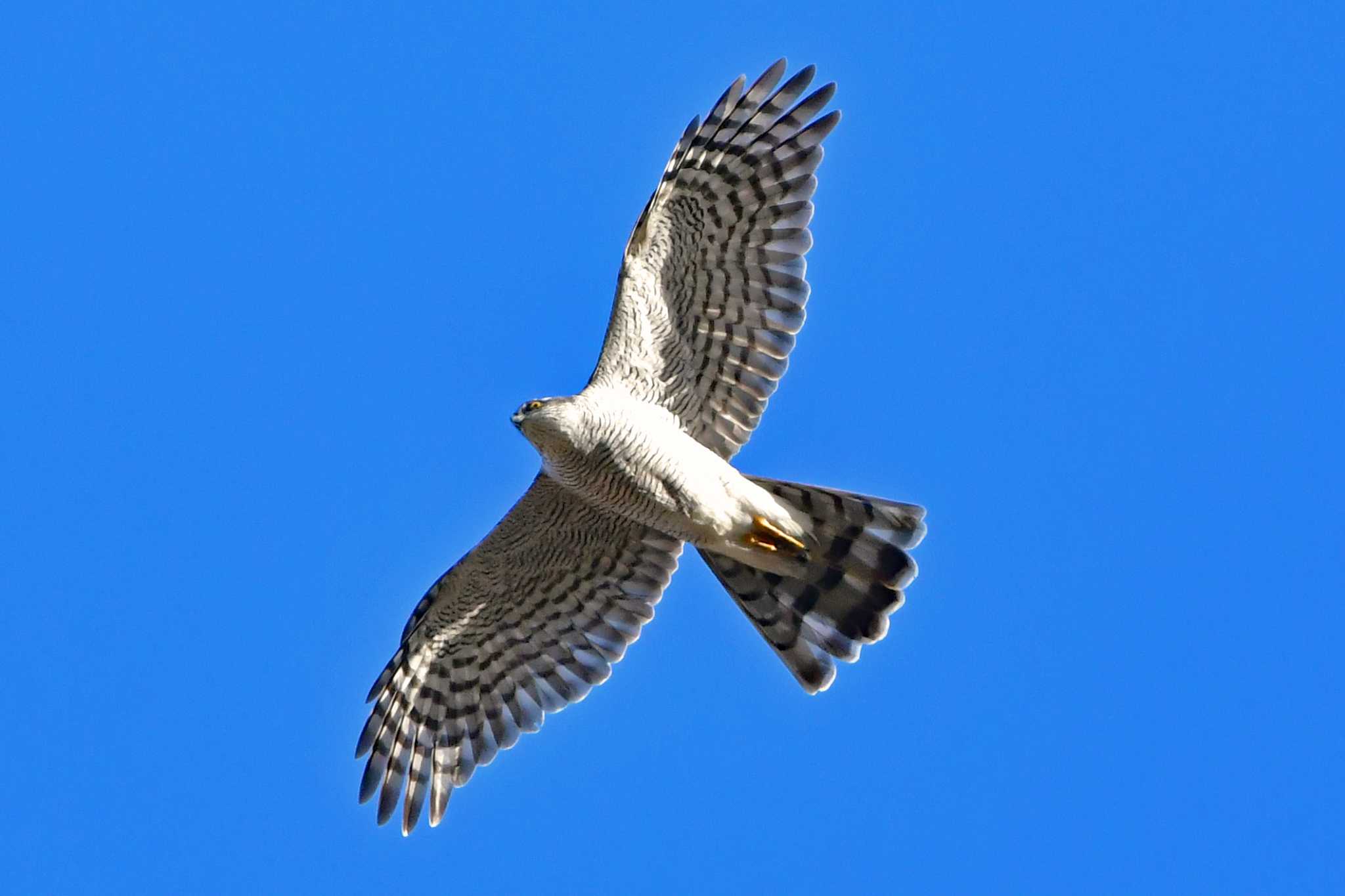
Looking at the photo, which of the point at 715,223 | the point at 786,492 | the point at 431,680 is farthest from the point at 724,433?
the point at 431,680

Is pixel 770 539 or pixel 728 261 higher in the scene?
pixel 728 261

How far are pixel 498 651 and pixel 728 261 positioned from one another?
9.98 ft

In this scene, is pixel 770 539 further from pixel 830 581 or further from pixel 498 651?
pixel 498 651

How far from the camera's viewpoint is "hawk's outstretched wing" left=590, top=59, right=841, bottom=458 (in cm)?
1223

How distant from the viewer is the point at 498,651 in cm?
1330

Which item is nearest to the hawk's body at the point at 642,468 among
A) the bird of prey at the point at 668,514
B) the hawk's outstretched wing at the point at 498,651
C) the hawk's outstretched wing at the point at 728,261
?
the bird of prey at the point at 668,514

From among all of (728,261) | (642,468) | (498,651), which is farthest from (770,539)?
(498,651)

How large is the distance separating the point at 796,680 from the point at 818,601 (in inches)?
20.3

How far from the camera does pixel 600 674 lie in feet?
43.1

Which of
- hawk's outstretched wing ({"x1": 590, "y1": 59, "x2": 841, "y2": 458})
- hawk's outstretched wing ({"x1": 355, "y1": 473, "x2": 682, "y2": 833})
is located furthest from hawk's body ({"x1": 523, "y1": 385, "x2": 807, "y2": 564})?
hawk's outstretched wing ({"x1": 355, "y1": 473, "x2": 682, "y2": 833})

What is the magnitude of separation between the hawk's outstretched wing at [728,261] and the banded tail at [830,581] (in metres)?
0.76

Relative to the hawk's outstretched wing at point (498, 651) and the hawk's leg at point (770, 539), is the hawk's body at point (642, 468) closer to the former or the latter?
the hawk's leg at point (770, 539)

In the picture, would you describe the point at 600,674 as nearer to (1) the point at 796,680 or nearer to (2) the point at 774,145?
(1) the point at 796,680

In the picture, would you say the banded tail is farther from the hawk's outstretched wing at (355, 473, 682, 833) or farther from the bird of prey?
the hawk's outstretched wing at (355, 473, 682, 833)
